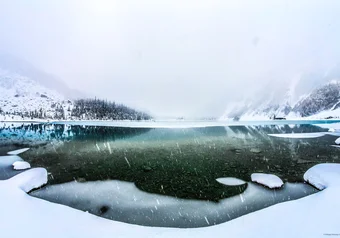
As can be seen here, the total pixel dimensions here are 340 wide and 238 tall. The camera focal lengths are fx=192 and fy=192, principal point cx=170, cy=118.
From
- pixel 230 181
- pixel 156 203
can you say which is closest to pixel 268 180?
pixel 230 181

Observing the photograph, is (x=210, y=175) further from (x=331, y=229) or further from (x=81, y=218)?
(x=81, y=218)

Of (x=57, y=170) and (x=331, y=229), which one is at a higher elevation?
(x=331, y=229)

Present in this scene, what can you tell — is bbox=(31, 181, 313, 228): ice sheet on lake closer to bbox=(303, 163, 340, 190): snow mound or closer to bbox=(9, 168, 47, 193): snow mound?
bbox=(9, 168, 47, 193): snow mound

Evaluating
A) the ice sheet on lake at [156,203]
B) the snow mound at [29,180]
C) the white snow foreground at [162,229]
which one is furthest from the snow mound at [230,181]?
the snow mound at [29,180]

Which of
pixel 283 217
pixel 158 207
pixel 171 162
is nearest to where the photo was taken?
pixel 283 217

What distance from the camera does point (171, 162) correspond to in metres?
23.0

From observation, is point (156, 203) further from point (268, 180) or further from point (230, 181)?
point (268, 180)

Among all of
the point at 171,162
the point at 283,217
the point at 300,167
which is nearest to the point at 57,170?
the point at 171,162

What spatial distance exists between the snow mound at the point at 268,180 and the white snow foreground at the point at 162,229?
3543 millimetres

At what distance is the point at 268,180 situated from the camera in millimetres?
15789

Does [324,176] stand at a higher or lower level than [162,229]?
higher

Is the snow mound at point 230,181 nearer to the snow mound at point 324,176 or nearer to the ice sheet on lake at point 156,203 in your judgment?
the ice sheet on lake at point 156,203

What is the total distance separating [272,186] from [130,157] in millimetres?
17567

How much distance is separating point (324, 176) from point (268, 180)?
15.3 feet
